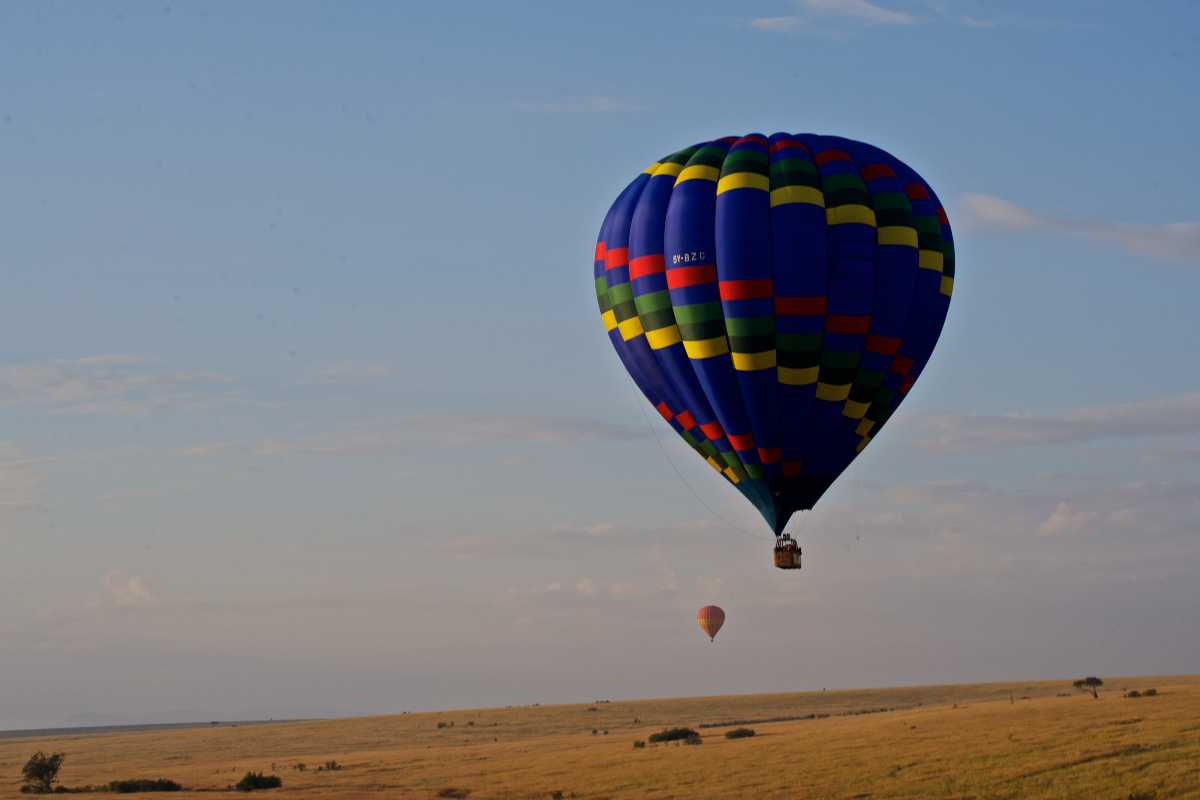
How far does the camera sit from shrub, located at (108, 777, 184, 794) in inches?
2110

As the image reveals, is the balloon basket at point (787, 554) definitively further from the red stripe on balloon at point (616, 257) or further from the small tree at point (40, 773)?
the small tree at point (40, 773)

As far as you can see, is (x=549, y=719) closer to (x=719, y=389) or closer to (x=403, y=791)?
(x=403, y=791)

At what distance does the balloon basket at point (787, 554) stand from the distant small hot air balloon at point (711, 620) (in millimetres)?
23363

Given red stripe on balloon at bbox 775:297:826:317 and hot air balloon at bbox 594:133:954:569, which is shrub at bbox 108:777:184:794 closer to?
hot air balloon at bbox 594:133:954:569

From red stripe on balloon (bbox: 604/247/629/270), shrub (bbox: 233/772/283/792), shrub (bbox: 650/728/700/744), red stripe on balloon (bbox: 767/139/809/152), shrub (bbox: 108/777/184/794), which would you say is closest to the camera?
red stripe on balloon (bbox: 767/139/809/152)

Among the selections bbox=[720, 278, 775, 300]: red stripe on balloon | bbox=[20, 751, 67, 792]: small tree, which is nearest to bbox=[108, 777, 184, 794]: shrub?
bbox=[20, 751, 67, 792]: small tree

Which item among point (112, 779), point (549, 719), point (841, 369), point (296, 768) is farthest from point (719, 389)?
point (549, 719)

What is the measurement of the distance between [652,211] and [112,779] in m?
45.7

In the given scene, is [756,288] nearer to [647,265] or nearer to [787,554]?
[647,265]

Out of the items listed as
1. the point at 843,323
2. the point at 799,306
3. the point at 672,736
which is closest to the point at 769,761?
Answer: the point at 672,736

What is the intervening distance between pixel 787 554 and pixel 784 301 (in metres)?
7.77

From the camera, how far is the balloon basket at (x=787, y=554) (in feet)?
123

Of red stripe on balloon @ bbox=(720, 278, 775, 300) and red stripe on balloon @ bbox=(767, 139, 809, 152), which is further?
red stripe on balloon @ bbox=(767, 139, 809, 152)

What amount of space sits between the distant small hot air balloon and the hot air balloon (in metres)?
22.4
